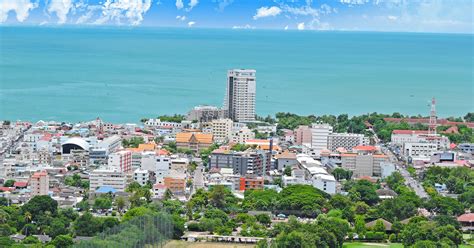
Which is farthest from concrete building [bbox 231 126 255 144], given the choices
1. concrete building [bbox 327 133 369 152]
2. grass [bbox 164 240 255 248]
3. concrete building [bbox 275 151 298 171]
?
grass [bbox 164 240 255 248]

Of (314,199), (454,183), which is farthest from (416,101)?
(314,199)

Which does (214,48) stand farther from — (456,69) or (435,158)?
(435,158)

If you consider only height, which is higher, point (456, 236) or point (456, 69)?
point (456, 69)

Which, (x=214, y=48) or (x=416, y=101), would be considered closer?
(x=416, y=101)

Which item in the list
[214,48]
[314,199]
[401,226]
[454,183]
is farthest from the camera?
[214,48]

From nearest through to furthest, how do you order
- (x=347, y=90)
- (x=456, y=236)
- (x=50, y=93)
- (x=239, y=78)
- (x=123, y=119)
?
(x=456, y=236), (x=239, y=78), (x=123, y=119), (x=50, y=93), (x=347, y=90)

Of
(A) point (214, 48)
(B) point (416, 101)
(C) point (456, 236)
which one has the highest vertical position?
(A) point (214, 48)
